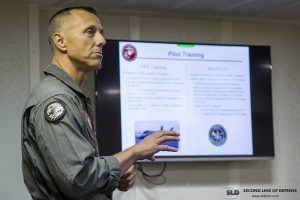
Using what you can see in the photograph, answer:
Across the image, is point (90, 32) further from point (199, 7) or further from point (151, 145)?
point (199, 7)

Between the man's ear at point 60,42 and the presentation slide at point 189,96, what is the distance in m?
2.51

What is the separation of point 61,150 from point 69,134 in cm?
5

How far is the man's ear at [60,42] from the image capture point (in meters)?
1.69

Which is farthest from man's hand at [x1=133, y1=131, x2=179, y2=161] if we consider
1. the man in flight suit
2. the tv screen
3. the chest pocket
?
the tv screen

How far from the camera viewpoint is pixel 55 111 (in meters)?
1.46

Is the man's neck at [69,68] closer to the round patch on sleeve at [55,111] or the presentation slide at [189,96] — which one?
the round patch on sleeve at [55,111]

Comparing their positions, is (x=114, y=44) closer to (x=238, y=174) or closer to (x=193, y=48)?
(x=193, y=48)

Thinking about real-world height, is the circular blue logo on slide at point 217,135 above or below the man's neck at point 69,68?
below

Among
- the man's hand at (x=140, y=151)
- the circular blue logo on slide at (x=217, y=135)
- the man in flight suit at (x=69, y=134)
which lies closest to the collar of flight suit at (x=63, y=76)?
the man in flight suit at (x=69, y=134)

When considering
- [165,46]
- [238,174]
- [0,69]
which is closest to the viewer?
[0,69]

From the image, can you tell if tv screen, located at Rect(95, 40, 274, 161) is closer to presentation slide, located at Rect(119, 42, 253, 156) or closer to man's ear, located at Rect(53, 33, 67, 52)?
presentation slide, located at Rect(119, 42, 253, 156)

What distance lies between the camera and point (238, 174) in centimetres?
466

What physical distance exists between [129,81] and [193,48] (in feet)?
2.00

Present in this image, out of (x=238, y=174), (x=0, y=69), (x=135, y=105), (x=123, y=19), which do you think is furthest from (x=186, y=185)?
(x=0, y=69)
